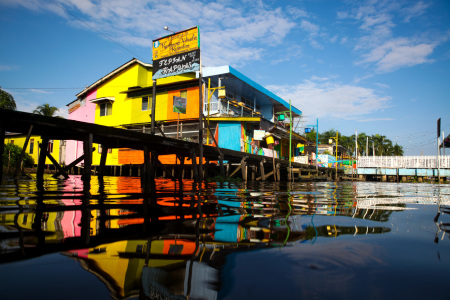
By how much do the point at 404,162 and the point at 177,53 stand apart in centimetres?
3458

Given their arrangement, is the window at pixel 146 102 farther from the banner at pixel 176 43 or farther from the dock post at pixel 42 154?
the dock post at pixel 42 154

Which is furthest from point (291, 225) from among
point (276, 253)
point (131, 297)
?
point (131, 297)

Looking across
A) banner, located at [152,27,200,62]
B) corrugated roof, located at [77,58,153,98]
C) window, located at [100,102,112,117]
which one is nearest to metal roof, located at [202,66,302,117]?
corrugated roof, located at [77,58,153,98]

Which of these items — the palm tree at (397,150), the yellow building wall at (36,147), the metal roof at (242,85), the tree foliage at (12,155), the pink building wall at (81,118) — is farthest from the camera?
the palm tree at (397,150)

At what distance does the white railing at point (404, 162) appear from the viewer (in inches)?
1284

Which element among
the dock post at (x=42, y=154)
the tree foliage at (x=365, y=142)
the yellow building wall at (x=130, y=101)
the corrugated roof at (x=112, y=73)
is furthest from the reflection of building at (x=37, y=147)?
the tree foliage at (x=365, y=142)

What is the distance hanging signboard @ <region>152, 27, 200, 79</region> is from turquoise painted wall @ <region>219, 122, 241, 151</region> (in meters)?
8.57

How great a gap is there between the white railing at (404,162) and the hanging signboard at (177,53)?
33.4m

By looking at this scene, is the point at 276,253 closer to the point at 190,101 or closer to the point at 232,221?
the point at 232,221

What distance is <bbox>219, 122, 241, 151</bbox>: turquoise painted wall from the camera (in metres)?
19.9

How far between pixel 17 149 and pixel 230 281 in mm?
32204

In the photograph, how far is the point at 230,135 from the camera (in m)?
20.0

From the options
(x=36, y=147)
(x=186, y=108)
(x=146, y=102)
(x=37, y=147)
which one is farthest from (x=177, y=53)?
(x=36, y=147)

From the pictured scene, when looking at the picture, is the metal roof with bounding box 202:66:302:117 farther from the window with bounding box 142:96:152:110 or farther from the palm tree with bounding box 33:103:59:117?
the palm tree with bounding box 33:103:59:117
